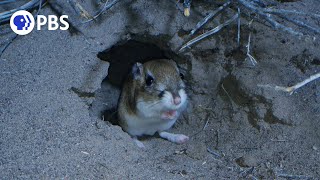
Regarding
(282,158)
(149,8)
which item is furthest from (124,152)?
(149,8)

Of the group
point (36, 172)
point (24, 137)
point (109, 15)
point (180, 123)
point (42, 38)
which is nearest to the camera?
point (36, 172)

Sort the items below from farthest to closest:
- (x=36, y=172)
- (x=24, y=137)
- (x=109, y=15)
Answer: (x=109, y=15)
(x=24, y=137)
(x=36, y=172)

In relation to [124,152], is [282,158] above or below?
below

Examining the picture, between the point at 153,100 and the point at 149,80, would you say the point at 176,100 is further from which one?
the point at 149,80

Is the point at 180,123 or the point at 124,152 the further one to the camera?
→ the point at 180,123

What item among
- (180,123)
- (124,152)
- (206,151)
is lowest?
(180,123)

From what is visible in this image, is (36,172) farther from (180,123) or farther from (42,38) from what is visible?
(180,123)

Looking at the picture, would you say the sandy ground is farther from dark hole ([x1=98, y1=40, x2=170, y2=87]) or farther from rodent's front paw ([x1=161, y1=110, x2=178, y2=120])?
dark hole ([x1=98, y1=40, x2=170, y2=87])
